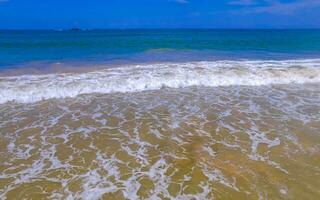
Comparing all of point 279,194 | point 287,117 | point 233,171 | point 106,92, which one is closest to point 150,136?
point 233,171

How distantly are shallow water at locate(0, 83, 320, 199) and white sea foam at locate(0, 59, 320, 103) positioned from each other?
1.00 meters

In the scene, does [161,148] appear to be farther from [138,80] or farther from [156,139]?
[138,80]

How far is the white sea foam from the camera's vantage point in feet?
39.1

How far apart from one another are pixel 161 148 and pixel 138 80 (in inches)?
292

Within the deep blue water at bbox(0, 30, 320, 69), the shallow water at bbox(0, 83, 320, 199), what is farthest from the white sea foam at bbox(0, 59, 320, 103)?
the deep blue water at bbox(0, 30, 320, 69)

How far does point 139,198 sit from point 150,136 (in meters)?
2.84

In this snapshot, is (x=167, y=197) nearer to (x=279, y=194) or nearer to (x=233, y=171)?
(x=233, y=171)

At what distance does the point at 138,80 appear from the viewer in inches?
543

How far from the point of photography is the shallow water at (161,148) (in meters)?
5.08

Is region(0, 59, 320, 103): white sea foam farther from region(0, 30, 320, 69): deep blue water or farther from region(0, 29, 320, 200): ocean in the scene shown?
region(0, 30, 320, 69): deep blue water

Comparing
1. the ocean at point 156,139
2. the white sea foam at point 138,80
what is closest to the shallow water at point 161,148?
the ocean at point 156,139

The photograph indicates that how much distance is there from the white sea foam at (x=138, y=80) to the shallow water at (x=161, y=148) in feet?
3.30

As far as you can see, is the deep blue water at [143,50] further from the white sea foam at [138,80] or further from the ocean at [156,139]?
the ocean at [156,139]

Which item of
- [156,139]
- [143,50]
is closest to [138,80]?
[156,139]
